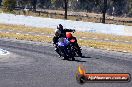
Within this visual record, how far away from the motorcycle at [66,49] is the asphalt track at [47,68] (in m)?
0.43

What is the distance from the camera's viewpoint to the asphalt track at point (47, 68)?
14.4 meters

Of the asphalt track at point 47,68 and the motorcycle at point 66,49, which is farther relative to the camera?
the motorcycle at point 66,49

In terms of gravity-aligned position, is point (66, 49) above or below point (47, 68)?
above

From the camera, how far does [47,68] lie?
1816 cm

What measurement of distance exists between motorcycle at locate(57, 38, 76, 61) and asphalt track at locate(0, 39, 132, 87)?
425mm

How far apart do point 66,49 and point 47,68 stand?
351 cm

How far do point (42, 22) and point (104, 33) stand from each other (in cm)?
982

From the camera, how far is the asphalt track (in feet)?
47.3

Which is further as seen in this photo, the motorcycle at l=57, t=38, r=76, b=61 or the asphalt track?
the motorcycle at l=57, t=38, r=76, b=61

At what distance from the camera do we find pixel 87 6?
508 feet

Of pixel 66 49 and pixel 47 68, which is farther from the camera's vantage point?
pixel 66 49

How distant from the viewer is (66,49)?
2144 cm

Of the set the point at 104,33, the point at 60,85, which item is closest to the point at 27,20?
the point at 104,33

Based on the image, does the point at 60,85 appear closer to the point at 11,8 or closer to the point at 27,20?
the point at 27,20
